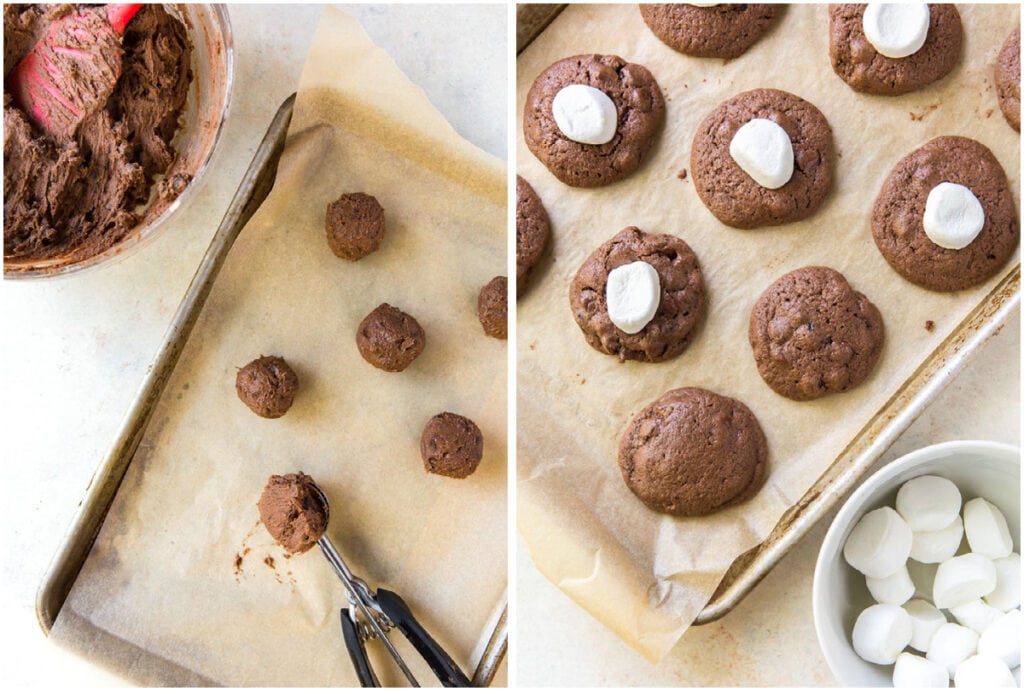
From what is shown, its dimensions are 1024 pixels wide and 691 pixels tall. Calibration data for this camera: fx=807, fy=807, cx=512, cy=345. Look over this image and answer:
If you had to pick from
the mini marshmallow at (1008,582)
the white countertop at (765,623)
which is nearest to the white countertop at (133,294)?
the white countertop at (765,623)

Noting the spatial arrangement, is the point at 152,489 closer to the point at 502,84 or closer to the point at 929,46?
the point at 502,84

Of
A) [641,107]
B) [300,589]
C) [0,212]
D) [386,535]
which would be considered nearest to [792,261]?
[641,107]

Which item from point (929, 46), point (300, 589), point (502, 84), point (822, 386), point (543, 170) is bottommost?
point (822, 386)

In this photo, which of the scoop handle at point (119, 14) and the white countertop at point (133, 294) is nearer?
the scoop handle at point (119, 14)

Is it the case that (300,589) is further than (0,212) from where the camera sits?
Yes

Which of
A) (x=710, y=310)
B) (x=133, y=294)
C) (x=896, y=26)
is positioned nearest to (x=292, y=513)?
(x=133, y=294)

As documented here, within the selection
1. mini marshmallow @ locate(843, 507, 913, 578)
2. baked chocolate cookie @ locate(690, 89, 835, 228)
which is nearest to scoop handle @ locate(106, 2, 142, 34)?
baked chocolate cookie @ locate(690, 89, 835, 228)

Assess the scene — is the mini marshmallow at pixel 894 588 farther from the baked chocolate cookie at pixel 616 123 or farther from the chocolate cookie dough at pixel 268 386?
the chocolate cookie dough at pixel 268 386
